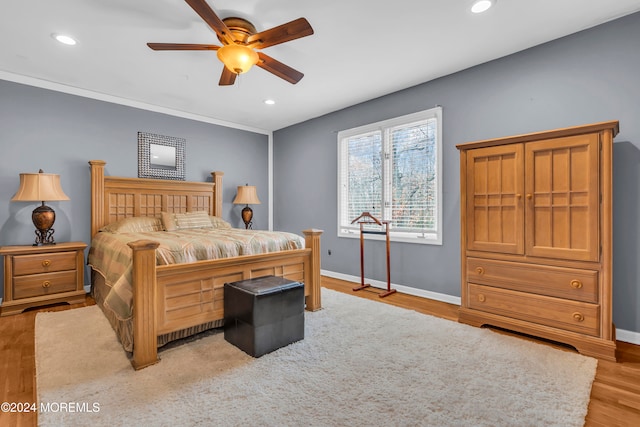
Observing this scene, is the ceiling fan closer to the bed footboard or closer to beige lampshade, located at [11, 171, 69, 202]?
the bed footboard

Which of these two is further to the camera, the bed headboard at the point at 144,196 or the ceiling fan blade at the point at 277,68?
the bed headboard at the point at 144,196

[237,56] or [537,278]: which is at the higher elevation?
[237,56]

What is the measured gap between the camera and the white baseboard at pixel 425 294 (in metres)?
2.51

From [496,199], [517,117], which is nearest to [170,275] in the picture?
[496,199]

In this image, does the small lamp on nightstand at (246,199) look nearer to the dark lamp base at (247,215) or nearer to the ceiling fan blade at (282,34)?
A: the dark lamp base at (247,215)

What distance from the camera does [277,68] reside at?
2734 mm

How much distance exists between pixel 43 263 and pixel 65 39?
2335 millimetres

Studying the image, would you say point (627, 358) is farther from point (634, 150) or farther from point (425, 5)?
point (425, 5)

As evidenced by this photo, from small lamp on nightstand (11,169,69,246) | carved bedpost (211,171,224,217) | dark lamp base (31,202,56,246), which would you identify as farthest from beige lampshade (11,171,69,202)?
carved bedpost (211,171,224,217)

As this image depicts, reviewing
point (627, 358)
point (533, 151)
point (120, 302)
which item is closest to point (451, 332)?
point (627, 358)

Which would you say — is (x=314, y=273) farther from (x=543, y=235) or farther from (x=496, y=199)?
(x=543, y=235)

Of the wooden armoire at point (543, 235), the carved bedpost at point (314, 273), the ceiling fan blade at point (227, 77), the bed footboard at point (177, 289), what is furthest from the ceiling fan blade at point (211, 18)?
the wooden armoire at point (543, 235)

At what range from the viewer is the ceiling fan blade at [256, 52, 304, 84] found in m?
2.58

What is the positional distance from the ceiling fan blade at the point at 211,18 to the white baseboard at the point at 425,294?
11.1 feet
